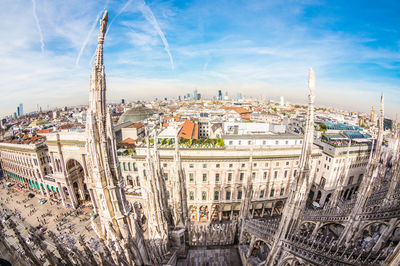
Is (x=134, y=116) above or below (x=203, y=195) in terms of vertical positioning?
above

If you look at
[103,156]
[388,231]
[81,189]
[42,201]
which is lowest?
[42,201]

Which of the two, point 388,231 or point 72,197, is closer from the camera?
point 388,231

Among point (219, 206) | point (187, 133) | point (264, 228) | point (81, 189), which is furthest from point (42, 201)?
point (264, 228)

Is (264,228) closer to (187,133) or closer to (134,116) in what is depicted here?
(187,133)

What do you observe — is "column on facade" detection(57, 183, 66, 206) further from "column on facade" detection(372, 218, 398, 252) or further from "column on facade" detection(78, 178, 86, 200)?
"column on facade" detection(372, 218, 398, 252)

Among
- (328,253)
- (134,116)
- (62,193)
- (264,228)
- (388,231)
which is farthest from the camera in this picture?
(134,116)

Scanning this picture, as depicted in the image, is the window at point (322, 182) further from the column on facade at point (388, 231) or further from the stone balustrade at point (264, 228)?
the stone balustrade at point (264, 228)

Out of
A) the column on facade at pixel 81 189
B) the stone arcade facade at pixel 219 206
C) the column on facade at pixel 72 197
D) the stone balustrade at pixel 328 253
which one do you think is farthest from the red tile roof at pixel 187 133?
the stone balustrade at pixel 328 253

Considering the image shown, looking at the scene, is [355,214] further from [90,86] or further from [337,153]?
[337,153]

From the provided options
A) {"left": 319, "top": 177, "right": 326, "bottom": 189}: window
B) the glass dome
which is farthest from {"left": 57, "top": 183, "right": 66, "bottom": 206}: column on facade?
{"left": 319, "top": 177, "right": 326, "bottom": 189}: window
